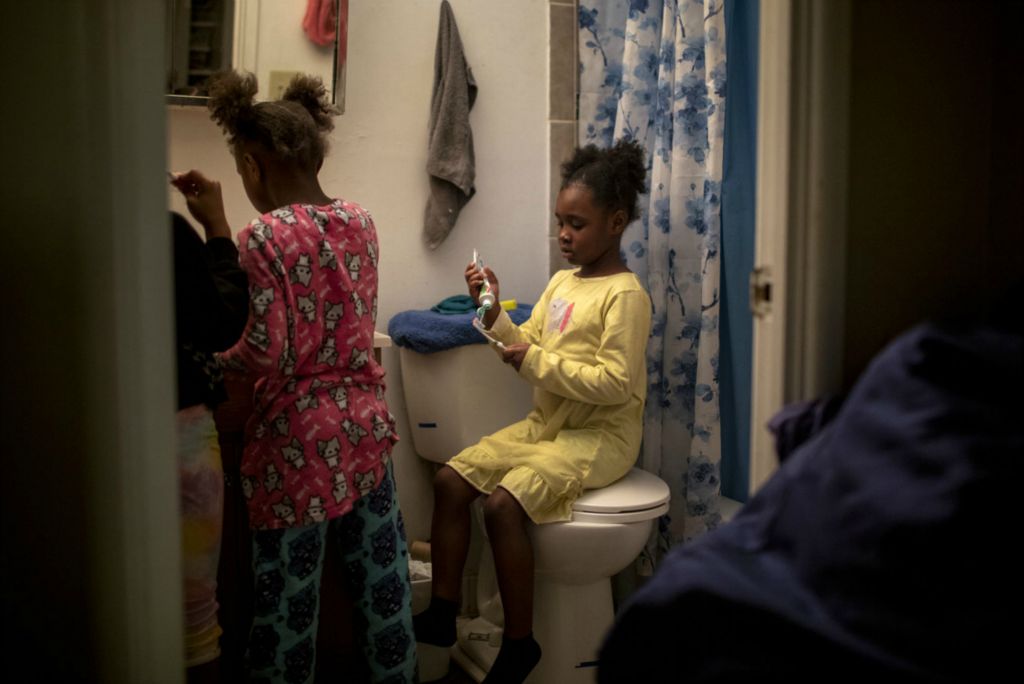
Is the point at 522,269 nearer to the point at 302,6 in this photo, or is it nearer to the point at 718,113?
the point at 718,113

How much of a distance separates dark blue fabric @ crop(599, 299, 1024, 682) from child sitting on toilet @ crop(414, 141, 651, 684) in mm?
1009

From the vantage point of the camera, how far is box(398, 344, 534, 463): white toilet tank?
1.92m

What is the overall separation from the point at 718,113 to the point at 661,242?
1.02 ft

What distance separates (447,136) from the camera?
2074 millimetres

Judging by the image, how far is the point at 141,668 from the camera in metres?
0.83

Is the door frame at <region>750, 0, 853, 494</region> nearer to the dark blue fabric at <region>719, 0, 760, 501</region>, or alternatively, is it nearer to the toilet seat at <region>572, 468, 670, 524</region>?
the toilet seat at <region>572, 468, 670, 524</region>

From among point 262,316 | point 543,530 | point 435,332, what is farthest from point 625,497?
point 262,316

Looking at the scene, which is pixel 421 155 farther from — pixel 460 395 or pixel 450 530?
pixel 450 530

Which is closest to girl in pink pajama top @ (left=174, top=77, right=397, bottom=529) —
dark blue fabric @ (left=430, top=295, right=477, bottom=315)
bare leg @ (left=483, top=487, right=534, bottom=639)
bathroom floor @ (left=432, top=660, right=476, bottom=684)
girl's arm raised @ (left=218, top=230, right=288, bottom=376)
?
girl's arm raised @ (left=218, top=230, right=288, bottom=376)

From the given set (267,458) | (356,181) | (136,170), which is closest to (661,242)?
(356,181)

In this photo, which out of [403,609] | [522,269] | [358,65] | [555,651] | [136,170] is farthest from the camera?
[522,269]

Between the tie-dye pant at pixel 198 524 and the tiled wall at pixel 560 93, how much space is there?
1.17 metres

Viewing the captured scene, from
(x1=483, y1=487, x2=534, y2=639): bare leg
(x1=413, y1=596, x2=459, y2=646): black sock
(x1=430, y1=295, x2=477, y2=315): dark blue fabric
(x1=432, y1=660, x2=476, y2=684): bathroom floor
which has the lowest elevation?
(x1=432, y1=660, x2=476, y2=684): bathroom floor

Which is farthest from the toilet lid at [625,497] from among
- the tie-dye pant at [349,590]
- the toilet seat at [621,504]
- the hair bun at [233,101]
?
the hair bun at [233,101]
